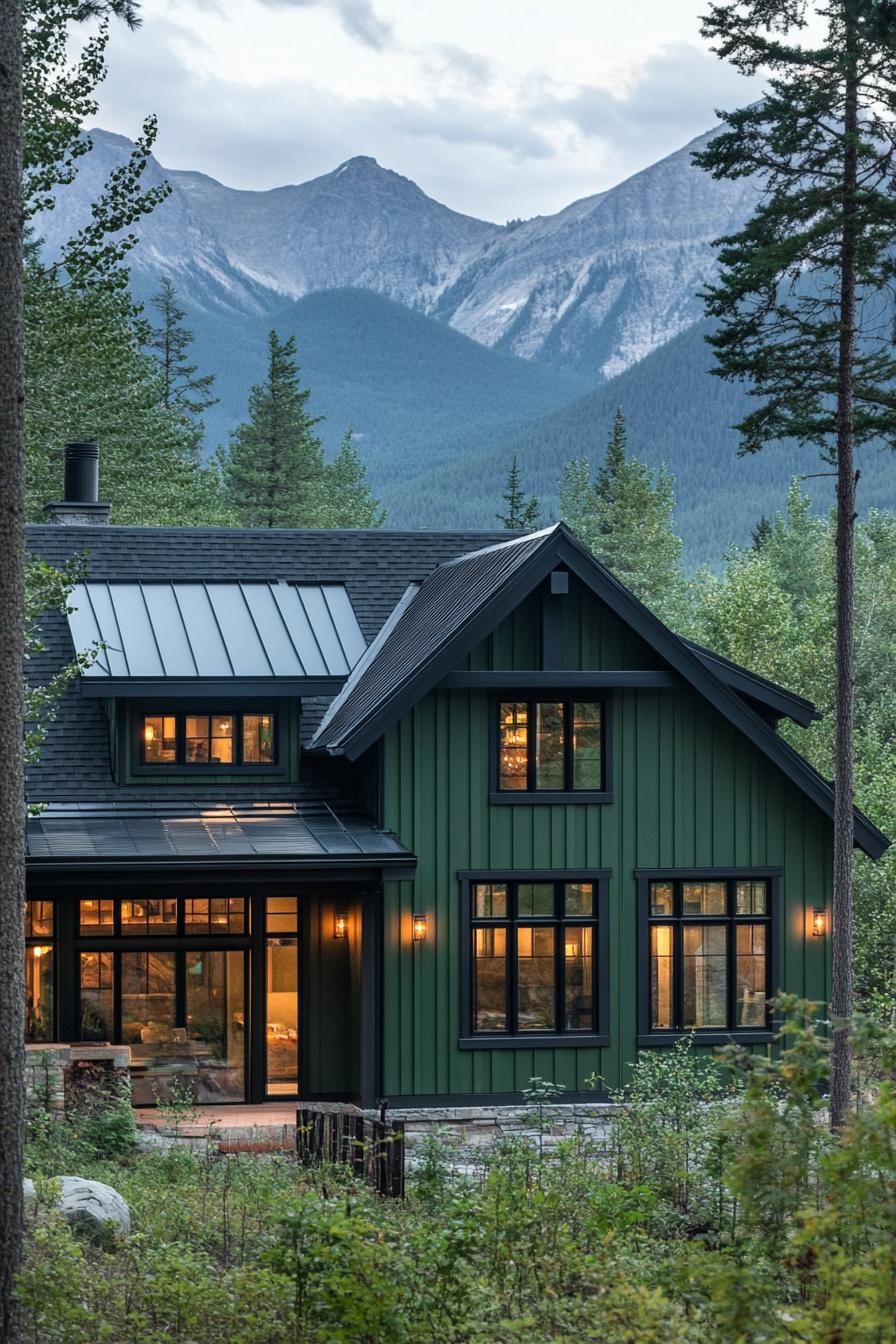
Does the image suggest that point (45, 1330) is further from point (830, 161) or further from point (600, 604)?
point (830, 161)

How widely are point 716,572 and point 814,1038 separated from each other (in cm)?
9133

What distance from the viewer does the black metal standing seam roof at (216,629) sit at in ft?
58.3

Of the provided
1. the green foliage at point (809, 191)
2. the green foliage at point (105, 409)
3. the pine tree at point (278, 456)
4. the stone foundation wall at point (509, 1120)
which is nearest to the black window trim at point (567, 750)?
the stone foundation wall at point (509, 1120)

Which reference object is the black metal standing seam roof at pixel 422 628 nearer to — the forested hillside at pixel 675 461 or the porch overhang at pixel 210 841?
the porch overhang at pixel 210 841

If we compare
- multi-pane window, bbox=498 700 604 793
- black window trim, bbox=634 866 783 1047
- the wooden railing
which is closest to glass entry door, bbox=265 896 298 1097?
multi-pane window, bbox=498 700 604 793

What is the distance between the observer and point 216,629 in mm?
18484

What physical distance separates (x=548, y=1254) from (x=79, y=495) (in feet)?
48.4

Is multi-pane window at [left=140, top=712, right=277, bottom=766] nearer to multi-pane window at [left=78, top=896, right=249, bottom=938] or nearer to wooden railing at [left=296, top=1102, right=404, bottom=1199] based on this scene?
multi-pane window at [left=78, top=896, right=249, bottom=938]

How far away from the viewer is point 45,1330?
25.3 feet

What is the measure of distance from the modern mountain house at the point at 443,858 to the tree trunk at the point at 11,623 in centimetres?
735

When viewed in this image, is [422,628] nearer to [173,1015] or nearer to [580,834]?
[580,834]

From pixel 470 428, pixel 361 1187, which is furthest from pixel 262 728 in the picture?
pixel 470 428

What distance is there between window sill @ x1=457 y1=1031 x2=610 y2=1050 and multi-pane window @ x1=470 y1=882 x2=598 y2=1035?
0.24ft

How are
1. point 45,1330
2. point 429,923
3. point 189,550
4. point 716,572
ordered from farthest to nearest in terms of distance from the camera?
point 716,572 → point 189,550 → point 429,923 → point 45,1330
